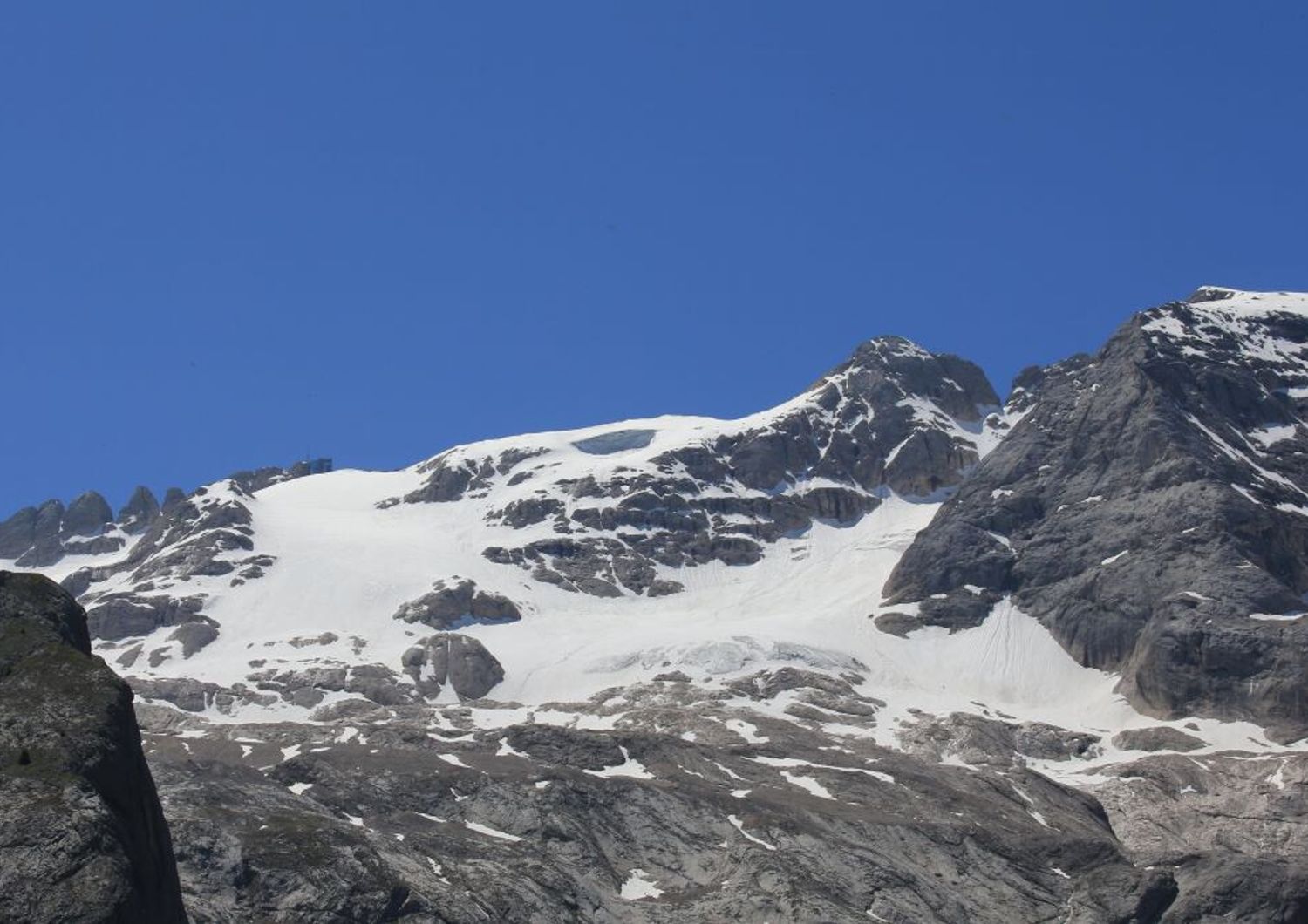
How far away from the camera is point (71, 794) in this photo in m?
61.5

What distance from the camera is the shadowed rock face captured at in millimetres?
58688

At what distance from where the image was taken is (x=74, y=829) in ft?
198

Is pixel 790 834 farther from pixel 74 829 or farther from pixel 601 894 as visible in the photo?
pixel 74 829

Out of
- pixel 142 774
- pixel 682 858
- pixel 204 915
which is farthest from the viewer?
pixel 682 858

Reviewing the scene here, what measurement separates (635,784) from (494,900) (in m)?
39.6

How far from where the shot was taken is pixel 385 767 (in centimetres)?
19638

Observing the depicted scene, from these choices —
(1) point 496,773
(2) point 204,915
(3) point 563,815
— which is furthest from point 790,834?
(2) point 204,915

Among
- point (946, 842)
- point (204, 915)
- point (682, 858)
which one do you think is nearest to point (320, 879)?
point (204, 915)

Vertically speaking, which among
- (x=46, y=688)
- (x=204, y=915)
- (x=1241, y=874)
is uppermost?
(x=46, y=688)

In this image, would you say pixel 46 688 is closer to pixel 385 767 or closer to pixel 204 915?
pixel 204 915

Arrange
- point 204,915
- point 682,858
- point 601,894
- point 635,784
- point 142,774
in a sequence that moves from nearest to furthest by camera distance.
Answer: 1. point 142,774
2. point 204,915
3. point 601,894
4. point 682,858
5. point 635,784

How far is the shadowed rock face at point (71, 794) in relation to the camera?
58.7 metres

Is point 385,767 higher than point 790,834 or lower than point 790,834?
higher

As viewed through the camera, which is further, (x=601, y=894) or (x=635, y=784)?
(x=635, y=784)
